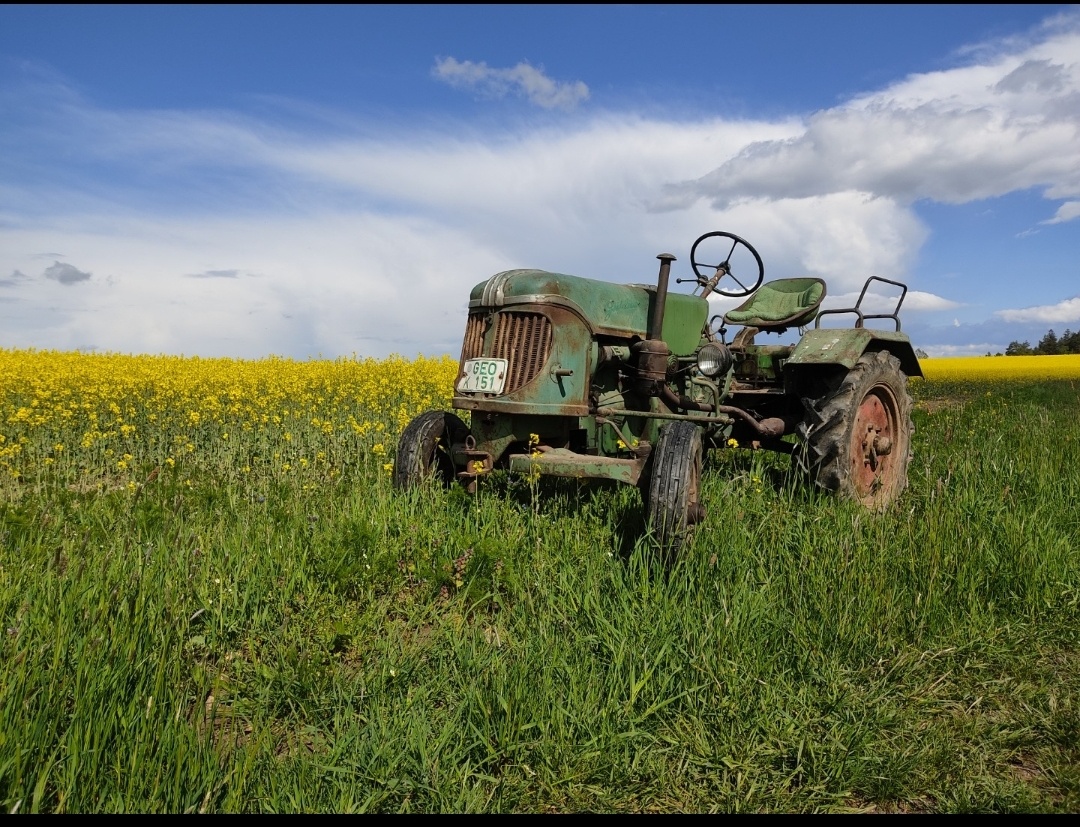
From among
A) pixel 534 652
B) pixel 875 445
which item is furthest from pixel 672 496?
pixel 875 445

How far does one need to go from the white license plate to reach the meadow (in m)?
0.61

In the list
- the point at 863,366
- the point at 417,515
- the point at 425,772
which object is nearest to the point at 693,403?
the point at 863,366

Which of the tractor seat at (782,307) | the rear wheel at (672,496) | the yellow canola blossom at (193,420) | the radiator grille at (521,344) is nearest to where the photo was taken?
the rear wheel at (672,496)

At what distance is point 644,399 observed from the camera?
4.78 metres

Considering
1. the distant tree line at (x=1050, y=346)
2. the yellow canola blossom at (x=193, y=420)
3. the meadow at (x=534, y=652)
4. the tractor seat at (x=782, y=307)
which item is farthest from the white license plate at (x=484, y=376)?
the distant tree line at (x=1050, y=346)

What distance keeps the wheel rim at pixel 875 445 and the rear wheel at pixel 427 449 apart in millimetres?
2514

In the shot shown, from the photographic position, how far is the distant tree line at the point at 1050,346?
38.2 metres

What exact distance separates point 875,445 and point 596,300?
235 centimetres

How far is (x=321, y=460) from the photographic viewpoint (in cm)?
Result: 658

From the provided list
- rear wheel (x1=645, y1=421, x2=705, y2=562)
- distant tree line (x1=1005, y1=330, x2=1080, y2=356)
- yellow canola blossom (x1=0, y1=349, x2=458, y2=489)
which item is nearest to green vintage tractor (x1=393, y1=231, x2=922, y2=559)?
rear wheel (x1=645, y1=421, x2=705, y2=562)

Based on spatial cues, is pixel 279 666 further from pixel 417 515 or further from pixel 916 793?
pixel 916 793

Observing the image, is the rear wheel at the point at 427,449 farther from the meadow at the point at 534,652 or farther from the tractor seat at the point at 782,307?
the tractor seat at the point at 782,307

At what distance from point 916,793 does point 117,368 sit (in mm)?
11666

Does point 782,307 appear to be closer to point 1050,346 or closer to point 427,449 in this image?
point 427,449
